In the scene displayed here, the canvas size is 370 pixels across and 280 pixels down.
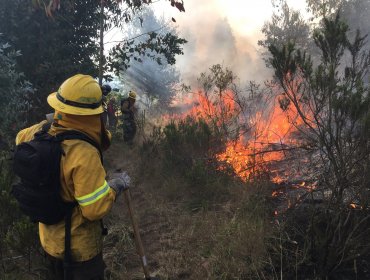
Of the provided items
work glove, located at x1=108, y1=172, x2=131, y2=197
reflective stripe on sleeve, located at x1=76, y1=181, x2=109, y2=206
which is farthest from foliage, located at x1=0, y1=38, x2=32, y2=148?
reflective stripe on sleeve, located at x1=76, y1=181, x2=109, y2=206

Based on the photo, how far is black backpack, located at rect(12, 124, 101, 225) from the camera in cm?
219

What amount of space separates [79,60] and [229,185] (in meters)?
5.97

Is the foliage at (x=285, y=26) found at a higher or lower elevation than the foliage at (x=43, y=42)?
higher

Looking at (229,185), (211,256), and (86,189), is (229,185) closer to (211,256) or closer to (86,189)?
(211,256)

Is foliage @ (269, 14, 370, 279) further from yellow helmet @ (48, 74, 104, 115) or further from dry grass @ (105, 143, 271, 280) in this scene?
yellow helmet @ (48, 74, 104, 115)

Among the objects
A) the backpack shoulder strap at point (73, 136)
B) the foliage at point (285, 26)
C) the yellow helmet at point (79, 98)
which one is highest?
the foliage at point (285, 26)

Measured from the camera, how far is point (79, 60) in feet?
31.0

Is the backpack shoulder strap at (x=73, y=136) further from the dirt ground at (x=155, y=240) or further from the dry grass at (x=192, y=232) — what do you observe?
the dry grass at (x=192, y=232)

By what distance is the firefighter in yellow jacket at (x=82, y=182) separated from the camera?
2.23 metres

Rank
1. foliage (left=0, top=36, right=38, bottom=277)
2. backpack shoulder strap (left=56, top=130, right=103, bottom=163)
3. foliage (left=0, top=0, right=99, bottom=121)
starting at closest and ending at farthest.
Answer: backpack shoulder strap (left=56, top=130, right=103, bottom=163) → foliage (left=0, top=36, right=38, bottom=277) → foliage (left=0, top=0, right=99, bottom=121)

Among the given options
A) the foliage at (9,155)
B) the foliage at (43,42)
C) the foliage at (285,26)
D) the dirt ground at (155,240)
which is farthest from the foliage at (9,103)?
the foliage at (285,26)

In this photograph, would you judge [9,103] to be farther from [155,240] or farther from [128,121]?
[155,240]

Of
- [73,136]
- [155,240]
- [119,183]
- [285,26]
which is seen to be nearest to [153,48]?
[155,240]

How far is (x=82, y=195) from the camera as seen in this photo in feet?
7.26
